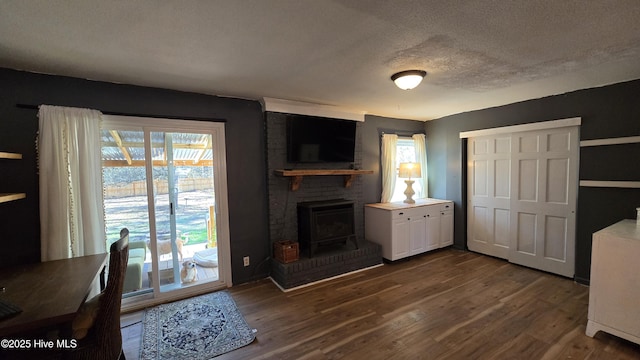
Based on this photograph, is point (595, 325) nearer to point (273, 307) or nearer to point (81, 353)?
point (273, 307)

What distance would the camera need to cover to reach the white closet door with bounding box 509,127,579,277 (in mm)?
3320

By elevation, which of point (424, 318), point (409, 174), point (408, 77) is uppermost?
point (408, 77)

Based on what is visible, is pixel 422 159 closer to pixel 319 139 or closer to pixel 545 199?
pixel 545 199

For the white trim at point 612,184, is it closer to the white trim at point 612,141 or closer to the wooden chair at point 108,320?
the white trim at point 612,141

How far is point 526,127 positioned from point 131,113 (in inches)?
188

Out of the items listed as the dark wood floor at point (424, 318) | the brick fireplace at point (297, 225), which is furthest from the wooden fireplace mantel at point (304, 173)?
the dark wood floor at point (424, 318)

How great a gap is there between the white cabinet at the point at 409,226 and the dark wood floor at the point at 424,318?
0.44m

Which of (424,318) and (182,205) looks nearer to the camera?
(424,318)

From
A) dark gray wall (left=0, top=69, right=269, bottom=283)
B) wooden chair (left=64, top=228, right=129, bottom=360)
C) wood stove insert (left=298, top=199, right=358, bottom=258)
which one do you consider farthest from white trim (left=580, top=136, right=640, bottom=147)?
wooden chair (left=64, top=228, right=129, bottom=360)

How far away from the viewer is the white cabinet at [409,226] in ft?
12.9

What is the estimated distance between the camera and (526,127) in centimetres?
358

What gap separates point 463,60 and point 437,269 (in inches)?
109

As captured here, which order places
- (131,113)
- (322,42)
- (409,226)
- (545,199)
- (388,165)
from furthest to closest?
(388,165), (409,226), (545,199), (131,113), (322,42)

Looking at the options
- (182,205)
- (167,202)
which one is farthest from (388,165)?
(167,202)
